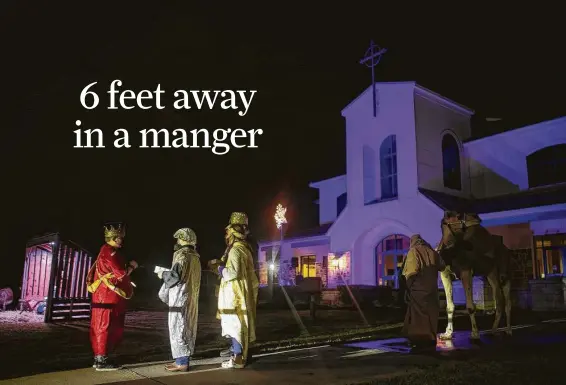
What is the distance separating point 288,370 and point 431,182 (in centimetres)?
1600

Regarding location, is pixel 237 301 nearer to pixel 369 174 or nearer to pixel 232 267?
pixel 232 267

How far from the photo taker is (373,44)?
22.7m

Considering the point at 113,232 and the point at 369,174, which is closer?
the point at 113,232

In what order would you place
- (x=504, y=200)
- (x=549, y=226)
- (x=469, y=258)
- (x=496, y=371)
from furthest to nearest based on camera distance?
(x=504, y=200) → (x=549, y=226) → (x=469, y=258) → (x=496, y=371)

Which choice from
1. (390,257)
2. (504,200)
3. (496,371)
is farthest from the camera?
(390,257)

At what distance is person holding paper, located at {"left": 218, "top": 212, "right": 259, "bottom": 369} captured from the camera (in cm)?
621

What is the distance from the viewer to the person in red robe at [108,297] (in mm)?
6242

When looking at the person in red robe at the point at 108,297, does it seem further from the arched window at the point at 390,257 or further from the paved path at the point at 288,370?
the arched window at the point at 390,257

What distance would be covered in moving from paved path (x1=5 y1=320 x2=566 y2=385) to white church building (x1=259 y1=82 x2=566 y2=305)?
12.2 meters

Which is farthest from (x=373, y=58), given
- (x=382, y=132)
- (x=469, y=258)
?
(x=469, y=258)

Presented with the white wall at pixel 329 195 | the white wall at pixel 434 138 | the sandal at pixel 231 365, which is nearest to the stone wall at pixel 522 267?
the white wall at pixel 434 138

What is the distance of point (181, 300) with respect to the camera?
20.3 feet

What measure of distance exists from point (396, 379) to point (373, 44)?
65.1 ft

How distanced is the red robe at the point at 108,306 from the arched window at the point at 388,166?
16.4m
